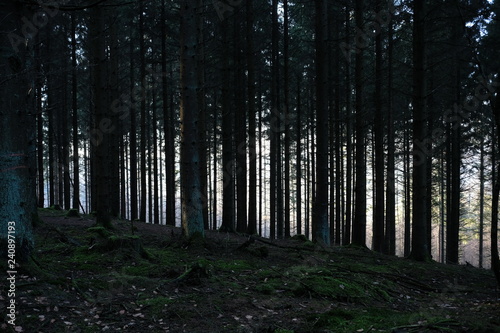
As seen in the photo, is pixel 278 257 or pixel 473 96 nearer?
pixel 278 257

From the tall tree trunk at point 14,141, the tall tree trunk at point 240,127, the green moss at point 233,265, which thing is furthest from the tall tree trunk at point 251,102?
the tall tree trunk at point 14,141

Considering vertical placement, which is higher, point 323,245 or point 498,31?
point 498,31

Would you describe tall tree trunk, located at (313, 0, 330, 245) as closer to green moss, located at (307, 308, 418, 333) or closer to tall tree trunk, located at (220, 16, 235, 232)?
tall tree trunk, located at (220, 16, 235, 232)

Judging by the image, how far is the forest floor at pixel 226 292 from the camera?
4.24 metres

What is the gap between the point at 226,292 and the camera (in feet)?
19.0

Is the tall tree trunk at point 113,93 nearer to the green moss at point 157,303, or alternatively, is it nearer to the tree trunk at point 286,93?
the tree trunk at point 286,93

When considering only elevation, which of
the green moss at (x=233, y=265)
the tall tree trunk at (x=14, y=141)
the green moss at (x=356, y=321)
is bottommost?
the green moss at (x=233, y=265)

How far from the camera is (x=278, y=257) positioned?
9109 millimetres

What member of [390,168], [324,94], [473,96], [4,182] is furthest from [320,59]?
[473,96]

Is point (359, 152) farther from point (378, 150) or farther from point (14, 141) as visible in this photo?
point (14, 141)

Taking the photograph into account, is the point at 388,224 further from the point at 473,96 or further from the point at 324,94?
the point at 324,94

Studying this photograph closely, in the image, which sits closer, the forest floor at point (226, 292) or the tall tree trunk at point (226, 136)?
the forest floor at point (226, 292)

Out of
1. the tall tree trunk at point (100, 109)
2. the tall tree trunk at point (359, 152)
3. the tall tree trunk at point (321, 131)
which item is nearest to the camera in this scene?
the tall tree trunk at point (100, 109)

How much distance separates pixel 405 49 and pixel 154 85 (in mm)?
16181
